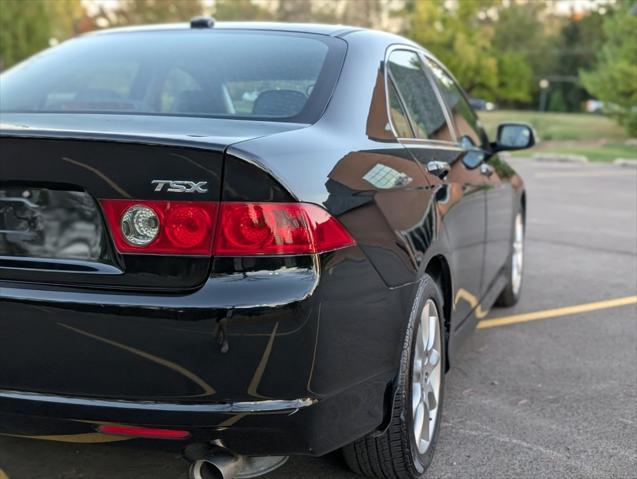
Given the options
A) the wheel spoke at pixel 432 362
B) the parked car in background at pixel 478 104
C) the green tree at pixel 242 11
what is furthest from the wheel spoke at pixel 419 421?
the green tree at pixel 242 11

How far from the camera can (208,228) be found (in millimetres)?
2195

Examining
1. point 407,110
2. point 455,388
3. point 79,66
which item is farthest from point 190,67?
point 455,388

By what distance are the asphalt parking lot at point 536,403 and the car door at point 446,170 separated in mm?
459

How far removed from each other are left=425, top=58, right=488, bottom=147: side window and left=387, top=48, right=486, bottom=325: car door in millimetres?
193

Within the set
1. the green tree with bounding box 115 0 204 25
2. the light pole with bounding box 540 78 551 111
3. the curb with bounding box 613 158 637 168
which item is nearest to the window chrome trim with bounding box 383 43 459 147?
the curb with bounding box 613 158 637 168

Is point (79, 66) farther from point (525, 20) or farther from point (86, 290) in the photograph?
point (525, 20)

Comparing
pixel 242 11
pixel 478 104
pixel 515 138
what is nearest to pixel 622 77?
pixel 478 104

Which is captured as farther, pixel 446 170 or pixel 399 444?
pixel 446 170

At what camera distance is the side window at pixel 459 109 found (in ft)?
13.9

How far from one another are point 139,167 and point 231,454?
82 cm

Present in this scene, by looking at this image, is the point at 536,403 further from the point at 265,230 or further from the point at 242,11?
the point at 242,11

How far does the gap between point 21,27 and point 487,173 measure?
4244 centimetres

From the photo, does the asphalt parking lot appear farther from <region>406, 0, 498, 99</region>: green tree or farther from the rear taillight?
<region>406, 0, 498, 99</region>: green tree

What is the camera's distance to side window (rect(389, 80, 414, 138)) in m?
3.12
